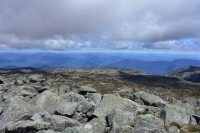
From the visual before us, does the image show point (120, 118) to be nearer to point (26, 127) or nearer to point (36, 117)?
point (36, 117)

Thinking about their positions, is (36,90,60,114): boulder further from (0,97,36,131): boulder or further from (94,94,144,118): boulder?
(94,94,144,118): boulder

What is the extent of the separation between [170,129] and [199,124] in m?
9.29

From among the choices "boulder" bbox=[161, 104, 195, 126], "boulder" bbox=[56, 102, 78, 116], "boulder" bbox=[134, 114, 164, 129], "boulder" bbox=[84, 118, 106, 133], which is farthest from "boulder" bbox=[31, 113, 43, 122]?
"boulder" bbox=[161, 104, 195, 126]

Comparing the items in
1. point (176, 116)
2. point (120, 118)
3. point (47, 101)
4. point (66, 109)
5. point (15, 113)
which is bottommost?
point (176, 116)

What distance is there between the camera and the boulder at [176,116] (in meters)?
36.0

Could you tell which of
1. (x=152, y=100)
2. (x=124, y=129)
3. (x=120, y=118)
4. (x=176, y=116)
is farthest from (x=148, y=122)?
(x=152, y=100)

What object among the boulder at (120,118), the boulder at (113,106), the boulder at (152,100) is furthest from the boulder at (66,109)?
the boulder at (152,100)

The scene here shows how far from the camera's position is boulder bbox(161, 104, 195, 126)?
1418 inches

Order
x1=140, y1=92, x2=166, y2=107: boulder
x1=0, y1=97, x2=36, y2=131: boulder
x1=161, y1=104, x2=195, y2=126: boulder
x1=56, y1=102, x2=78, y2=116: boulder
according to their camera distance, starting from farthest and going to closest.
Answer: x1=140, y1=92, x2=166, y2=107: boulder
x1=161, y1=104, x2=195, y2=126: boulder
x1=56, y1=102, x2=78, y2=116: boulder
x1=0, y1=97, x2=36, y2=131: boulder

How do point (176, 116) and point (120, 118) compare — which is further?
point (176, 116)

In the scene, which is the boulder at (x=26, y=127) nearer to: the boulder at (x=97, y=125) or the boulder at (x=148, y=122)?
the boulder at (x=97, y=125)

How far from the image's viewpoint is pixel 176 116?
36.8 m

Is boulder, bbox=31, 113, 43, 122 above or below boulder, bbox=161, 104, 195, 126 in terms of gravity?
above

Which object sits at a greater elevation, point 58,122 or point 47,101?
point 58,122
